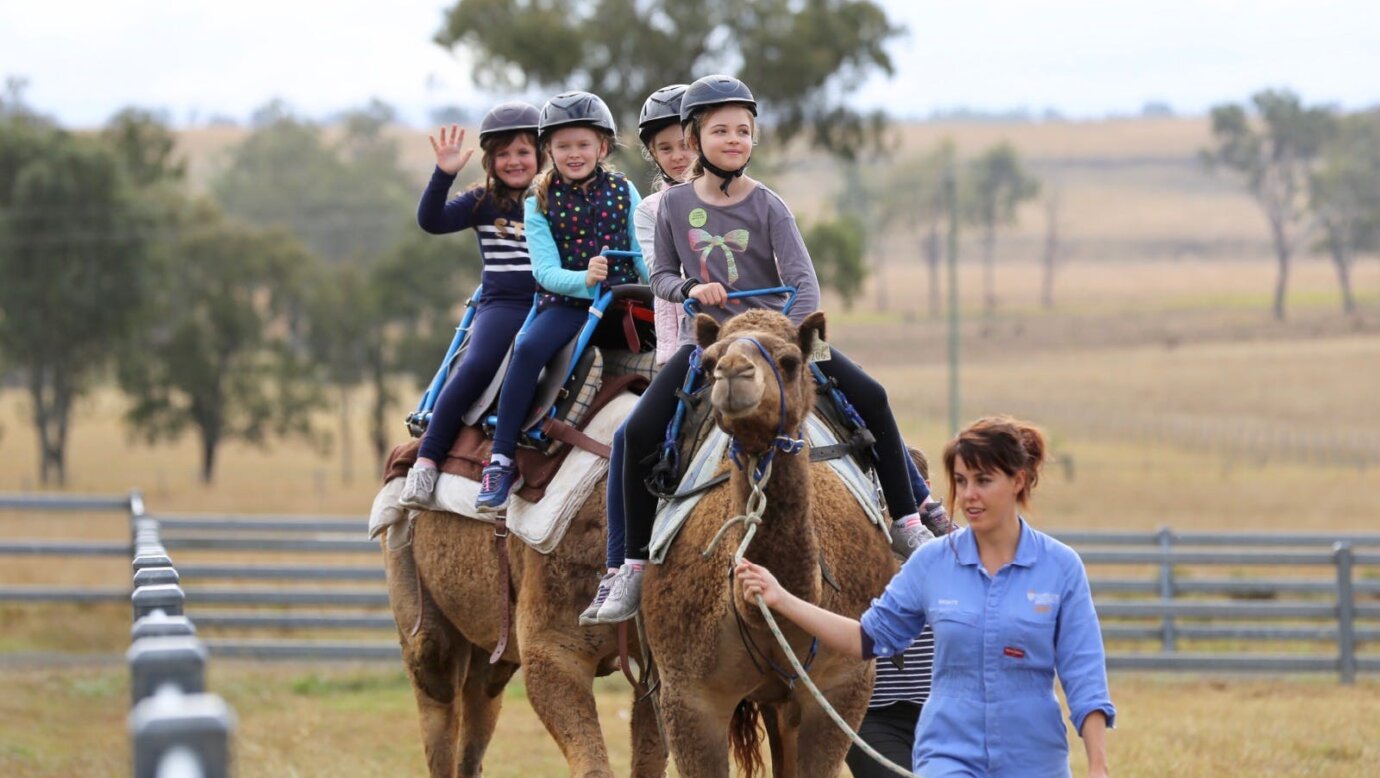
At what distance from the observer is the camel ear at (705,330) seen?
5.93m

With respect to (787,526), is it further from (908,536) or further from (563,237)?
(563,237)

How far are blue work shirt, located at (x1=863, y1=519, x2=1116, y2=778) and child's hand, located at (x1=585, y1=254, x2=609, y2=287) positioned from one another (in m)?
Result: 2.63

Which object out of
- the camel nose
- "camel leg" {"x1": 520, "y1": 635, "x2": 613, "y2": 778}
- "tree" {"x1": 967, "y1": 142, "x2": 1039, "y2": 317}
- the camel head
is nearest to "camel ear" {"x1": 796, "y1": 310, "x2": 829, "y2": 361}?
the camel head

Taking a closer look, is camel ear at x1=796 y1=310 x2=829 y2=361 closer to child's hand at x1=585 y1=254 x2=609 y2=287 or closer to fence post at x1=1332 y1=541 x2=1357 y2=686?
child's hand at x1=585 y1=254 x2=609 y2=287

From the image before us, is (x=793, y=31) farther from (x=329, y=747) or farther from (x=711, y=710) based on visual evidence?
(x=711, y=710)

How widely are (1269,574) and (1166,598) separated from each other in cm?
807

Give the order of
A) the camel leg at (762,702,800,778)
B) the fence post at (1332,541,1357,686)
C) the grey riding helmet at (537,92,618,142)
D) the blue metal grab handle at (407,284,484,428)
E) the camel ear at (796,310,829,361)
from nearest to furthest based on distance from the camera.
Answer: the camel ear at (796,310,829,361) < the camel leg at (762,702,800,778) < the grey riding helmet at (537,92,618,142) < the blue metal grab handle at (407,284,484,428) < the fence post at (1332,541,1357,686)

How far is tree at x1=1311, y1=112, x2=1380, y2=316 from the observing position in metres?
79.9

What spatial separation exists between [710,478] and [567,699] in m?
1.26

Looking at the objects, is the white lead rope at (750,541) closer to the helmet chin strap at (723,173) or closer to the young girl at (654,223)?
the young girl at (654,223)

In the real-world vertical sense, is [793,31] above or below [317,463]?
above

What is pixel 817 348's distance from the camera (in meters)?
6.10

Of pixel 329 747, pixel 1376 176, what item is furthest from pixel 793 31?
pixel 1376 176

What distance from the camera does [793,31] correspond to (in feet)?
131
